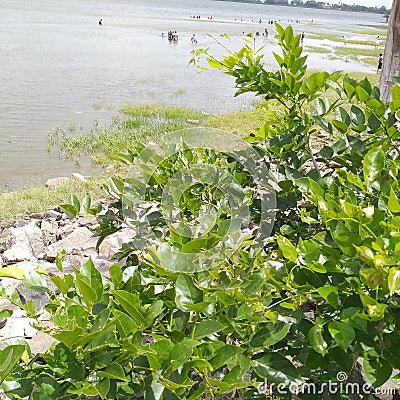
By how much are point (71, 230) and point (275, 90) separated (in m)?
3.41

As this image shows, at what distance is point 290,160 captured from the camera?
1639mm

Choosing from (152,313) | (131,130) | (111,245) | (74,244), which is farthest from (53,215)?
(131,130)

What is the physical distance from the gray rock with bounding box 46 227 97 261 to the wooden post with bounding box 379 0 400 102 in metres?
2.47

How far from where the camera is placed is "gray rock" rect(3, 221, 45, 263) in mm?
4215

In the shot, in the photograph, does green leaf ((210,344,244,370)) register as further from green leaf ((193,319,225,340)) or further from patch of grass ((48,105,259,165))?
patch of grass ((48,105,259,165))

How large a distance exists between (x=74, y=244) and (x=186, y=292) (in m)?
3.29

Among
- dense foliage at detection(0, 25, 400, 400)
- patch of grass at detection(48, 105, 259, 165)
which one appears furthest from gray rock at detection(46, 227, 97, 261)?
patch of grass at detection(48, 105, 259, 165)

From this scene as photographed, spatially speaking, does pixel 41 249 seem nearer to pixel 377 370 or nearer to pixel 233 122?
pixel 377 370

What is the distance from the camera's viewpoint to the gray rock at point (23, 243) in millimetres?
4215

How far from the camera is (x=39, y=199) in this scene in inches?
240

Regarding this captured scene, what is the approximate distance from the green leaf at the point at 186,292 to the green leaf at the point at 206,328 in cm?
4

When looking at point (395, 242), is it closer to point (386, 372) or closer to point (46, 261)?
point (386, 372)

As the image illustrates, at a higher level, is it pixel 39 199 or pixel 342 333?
pixel 342 333

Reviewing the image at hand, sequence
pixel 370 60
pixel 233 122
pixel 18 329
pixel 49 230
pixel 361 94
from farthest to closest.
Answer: pixel 370 60, pixel 233 122, pixel 49 230, pixel 18 329, pixel 361 94
